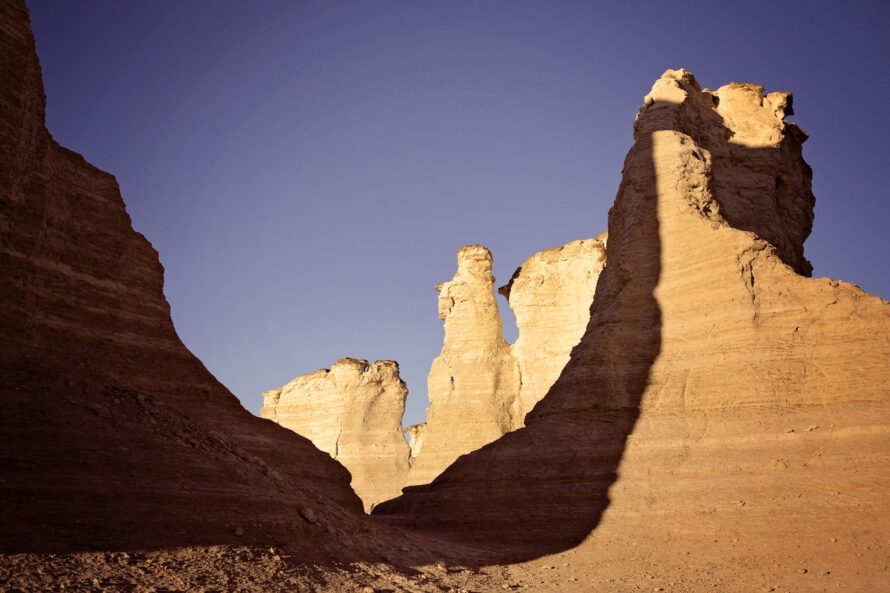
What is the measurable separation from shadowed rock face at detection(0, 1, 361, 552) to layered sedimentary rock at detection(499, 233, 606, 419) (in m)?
23.0

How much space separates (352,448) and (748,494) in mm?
36070

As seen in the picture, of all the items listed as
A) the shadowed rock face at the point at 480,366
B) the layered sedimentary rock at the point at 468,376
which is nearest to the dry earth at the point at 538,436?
the layered sedimentary rock at the point at 468,376

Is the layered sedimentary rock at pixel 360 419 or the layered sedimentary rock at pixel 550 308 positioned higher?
the layered sedimentary rock at pixel 550 308

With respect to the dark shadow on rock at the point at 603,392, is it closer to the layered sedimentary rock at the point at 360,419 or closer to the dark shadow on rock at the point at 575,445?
the dark shadow on rock at the point at 575,445

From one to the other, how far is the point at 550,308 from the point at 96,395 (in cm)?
3233

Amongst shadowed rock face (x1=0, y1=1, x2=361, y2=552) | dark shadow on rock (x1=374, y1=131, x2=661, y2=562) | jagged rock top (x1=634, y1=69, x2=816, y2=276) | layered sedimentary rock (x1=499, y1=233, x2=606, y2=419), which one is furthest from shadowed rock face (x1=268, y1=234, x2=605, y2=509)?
shadowed rock face (x1=0, y1=1, x2=361, y2=552)

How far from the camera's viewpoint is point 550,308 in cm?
4191

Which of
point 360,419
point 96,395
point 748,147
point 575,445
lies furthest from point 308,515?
point 360,419

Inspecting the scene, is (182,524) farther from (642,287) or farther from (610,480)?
(642,287)

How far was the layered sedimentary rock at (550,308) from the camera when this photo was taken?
1598 inches

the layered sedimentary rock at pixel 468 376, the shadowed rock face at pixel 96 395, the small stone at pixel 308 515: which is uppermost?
the layered sedimentary rock at pixel 468 376

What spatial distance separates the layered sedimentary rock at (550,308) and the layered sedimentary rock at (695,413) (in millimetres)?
15307

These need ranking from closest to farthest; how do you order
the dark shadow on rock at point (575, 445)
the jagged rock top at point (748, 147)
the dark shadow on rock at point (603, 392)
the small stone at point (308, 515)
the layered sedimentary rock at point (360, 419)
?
the small stone at point (308, 515) < the dark shadow on rock at point (575, 445) < the dark shadow on rock at point (603, 392) < the jagged rock top at point (748, 147) < the layered sedimentary rock at point (360, 419)

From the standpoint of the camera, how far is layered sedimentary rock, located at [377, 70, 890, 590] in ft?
51.5
